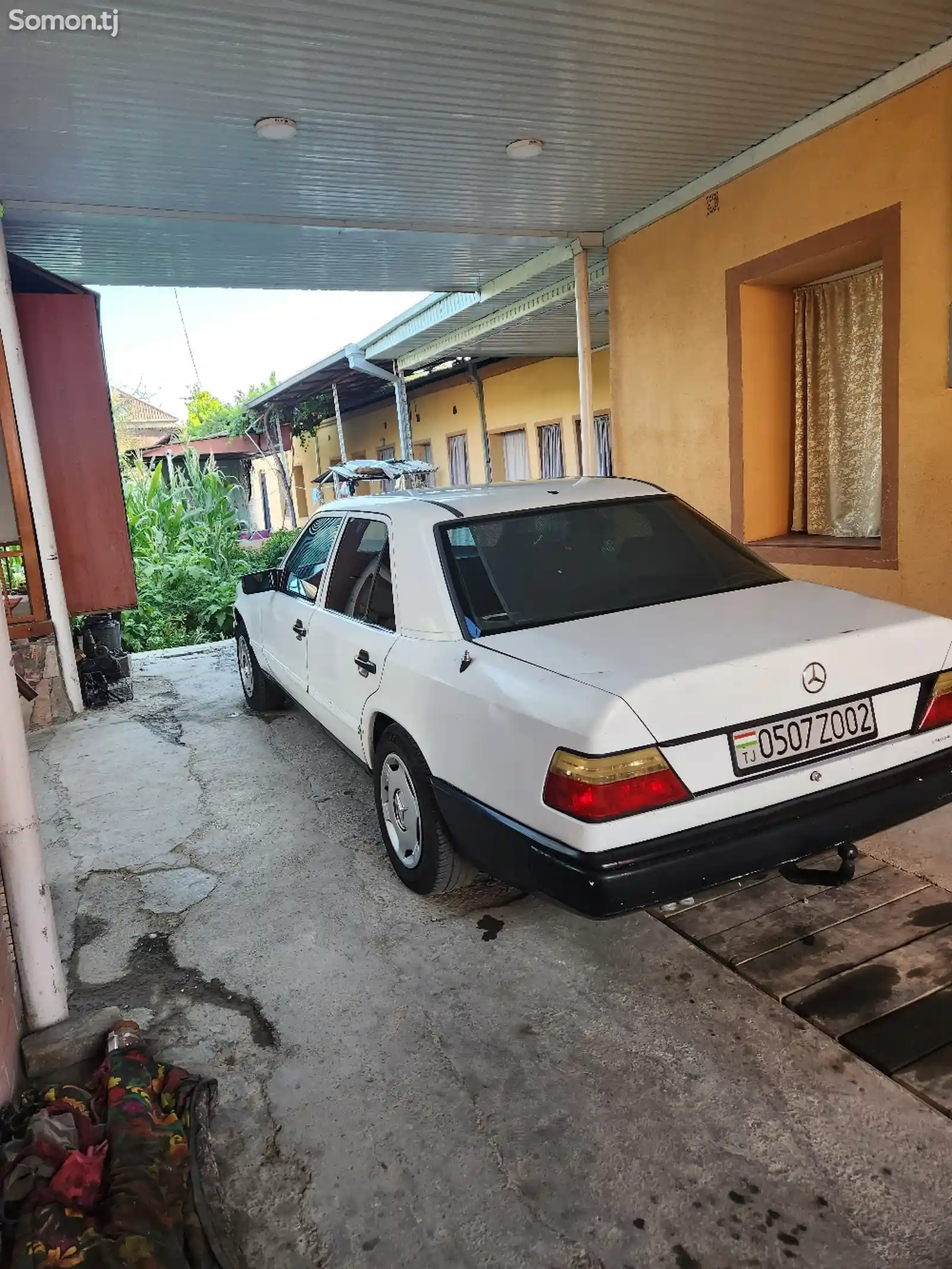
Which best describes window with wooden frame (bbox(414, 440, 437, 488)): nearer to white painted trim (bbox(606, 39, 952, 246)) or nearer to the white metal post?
white painted trim (bbox(606, 39, 952, 246))

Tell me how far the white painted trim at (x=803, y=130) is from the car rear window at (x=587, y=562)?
10.6 feet

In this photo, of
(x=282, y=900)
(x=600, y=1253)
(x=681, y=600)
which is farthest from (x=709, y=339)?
(x=600, y=1253)

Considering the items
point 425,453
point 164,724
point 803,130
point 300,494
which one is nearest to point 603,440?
point 425,453

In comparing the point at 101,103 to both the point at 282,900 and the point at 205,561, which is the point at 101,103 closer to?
the point at 282,900

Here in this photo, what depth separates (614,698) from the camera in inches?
89.0

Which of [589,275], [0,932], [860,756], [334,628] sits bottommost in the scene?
[0,932]

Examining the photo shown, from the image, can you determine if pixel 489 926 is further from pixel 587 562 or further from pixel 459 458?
pixel 459 458

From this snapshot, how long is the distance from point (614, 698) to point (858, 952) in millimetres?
1324

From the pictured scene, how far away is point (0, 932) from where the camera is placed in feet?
7.76

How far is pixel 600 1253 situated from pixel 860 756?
152cm

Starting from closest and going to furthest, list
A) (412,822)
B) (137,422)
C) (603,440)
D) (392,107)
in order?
(412,822) < (392,107) < (603,440) < (137,422)

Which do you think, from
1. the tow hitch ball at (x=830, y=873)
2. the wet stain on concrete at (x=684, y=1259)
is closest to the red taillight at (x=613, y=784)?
the tow hitch ball at (x=830, y=873)

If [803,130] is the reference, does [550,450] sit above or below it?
below

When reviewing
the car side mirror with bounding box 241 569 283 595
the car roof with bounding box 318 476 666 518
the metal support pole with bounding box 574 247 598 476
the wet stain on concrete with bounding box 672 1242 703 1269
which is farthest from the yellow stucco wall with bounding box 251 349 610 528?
the wet stain on concrete with bounding box 672 1242 703 1269
